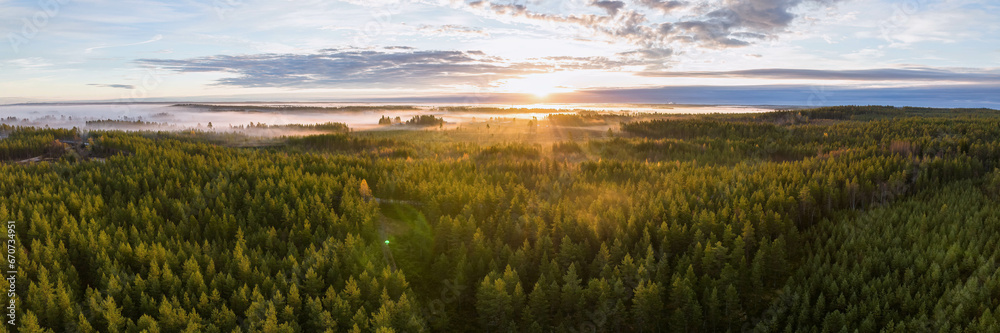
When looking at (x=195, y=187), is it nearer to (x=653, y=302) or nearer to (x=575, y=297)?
(x=575, y=297)

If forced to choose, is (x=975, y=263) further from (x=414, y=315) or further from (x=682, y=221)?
(x=414, y=315)

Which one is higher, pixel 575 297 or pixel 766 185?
pixel 766 185

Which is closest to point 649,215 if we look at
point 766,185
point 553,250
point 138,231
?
point 553,250

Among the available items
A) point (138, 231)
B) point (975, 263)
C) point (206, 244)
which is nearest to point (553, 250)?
point (206, 244)

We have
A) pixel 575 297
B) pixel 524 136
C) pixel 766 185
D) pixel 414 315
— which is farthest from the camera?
pixel 524 136

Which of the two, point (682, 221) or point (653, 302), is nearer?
point (653, 302)

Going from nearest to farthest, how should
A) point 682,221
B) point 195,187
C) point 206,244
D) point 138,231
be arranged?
point 206,244, point 138,231, point 682,221, point 195,187
